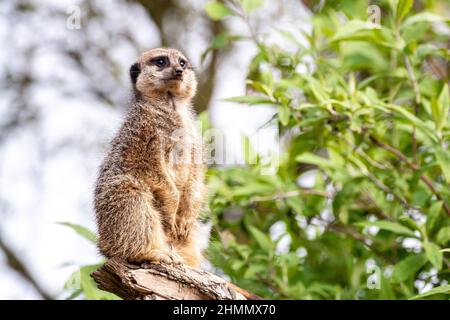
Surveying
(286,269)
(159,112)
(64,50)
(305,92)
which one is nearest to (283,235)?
(286,269)

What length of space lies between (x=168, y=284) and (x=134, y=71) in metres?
1.75

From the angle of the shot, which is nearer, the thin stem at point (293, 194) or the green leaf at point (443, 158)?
the green leaf at point (443, 158)

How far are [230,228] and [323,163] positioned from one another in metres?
1.00

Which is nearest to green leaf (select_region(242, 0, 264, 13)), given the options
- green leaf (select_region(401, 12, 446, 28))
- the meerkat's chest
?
green leaf (select_region(401, 12, 446, 28))

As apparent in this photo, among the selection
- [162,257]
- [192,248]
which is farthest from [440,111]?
[162,257]

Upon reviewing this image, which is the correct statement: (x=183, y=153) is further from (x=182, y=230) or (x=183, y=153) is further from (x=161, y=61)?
(x=161, y=61)

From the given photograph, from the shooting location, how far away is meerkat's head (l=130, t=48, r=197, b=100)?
5195 mm

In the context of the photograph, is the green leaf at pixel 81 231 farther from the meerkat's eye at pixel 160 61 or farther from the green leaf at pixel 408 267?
the green leaf at pixel 408 267

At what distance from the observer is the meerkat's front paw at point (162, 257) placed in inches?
179

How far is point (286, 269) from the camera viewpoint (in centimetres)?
561

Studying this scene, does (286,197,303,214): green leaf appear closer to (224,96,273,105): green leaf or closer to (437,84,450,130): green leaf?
(224,96,273,105): green leaf

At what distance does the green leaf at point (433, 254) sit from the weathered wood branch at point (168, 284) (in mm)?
1164

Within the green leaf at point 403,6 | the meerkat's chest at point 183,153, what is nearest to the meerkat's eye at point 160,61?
the meerkat's chest at point 183,153

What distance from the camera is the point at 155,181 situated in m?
4.66
